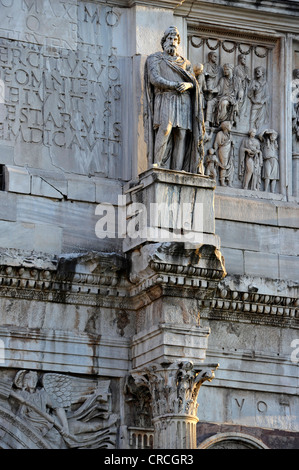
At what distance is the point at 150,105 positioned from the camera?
21.8m

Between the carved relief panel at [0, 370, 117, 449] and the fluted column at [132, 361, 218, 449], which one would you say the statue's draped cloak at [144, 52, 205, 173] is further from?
the carved relief panel at [0, 370, 117, 449]

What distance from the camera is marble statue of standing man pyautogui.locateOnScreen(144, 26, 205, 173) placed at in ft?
71.0

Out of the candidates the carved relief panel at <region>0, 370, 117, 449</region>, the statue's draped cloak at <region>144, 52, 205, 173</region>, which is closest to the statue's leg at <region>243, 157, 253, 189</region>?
the statue's draped cloak at <region>144, 52, 205, 173</region>

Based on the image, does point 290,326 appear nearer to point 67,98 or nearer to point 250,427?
point 250,427

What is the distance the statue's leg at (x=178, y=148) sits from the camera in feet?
71.2

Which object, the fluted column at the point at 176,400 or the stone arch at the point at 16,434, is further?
the stone arch at the point at 16,434

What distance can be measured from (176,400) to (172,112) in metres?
3.35

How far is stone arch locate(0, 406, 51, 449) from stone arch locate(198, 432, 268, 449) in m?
2.07

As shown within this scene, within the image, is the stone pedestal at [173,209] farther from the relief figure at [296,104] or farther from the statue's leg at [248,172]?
the relief figure at [296,104]

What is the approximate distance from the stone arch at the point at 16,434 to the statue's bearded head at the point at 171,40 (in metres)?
4.55

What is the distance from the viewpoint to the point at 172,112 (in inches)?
853

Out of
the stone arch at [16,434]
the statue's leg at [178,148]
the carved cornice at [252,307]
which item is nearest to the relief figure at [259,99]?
the statue's leg at [178,148]

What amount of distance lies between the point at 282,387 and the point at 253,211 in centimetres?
213
